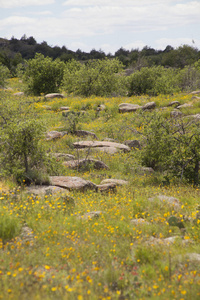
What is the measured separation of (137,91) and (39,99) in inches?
323

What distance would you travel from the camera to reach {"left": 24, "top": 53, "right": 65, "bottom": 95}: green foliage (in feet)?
88.6

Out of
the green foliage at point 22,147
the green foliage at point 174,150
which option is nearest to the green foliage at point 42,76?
the green foliage at point 174,150

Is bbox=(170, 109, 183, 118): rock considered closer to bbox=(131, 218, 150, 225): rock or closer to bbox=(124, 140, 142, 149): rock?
bbox=(124, 140, 142, 149): rock

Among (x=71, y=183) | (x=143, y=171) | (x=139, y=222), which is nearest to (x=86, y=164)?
(x=143, y=171)

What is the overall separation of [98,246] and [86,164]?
5.72m

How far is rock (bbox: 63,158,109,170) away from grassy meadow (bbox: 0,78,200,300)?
2582 millimetres

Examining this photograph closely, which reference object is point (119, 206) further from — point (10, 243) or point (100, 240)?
point (10, 243)

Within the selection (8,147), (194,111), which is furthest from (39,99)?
(8,147)

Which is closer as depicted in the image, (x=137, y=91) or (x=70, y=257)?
(x=70, y=257)

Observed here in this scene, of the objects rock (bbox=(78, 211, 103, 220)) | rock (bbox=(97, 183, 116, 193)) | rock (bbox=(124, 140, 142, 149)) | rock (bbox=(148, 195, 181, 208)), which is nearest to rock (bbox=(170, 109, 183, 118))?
rock (bbox=(124, 140, 142, 149))

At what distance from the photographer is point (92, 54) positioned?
77875 mm

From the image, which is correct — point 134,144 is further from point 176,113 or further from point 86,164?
point 176,113

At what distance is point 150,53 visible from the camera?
7606 cm

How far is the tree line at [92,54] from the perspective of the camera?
52.5 metres
